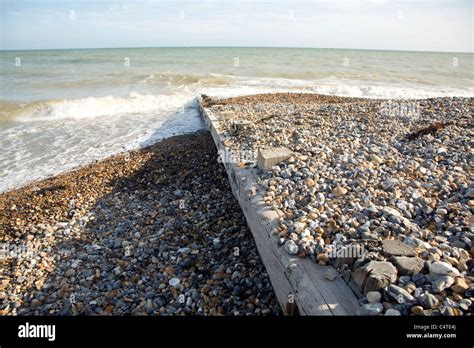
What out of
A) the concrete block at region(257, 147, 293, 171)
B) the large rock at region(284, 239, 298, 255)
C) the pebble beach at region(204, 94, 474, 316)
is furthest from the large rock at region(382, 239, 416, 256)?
the concrete block at region(257, 147, 293, 171)

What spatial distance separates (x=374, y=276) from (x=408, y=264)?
1.25ft

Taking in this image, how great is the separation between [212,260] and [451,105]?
9811 mm

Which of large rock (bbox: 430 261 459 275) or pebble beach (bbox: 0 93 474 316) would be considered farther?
pebble beach (bbox: 0 93 474 316)

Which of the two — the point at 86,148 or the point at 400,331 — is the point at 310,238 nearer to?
the point at 400,331

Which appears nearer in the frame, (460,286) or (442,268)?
(460,286)

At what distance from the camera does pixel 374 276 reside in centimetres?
241

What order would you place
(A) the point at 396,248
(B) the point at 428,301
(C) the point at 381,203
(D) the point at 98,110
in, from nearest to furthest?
1. (B) the point at 428,301
2. (A) the point at 396,248
3. (C) the point at 381,203
4. (D) the point at 98,110

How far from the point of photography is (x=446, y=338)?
82.5 inches

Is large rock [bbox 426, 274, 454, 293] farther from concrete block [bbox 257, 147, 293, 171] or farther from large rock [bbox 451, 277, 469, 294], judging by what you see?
concrete block [bbox 257, 147, 293, 171]

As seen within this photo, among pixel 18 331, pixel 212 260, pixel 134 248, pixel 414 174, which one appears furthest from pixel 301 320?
pixel 414 174

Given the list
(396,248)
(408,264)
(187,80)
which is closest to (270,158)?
(396,248)

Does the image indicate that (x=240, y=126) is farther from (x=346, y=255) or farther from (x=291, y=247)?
(x=346, y=255)

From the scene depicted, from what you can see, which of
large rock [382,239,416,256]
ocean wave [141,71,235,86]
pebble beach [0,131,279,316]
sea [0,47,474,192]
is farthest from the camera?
ocean wave [141,71,235,86]

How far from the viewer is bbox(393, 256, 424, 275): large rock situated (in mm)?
2489
